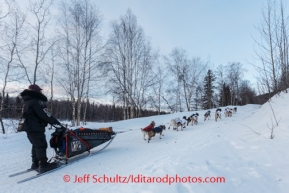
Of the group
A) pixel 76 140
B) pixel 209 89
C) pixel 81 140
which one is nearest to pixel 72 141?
pixel 76 140

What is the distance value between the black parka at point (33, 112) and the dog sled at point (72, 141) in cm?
54

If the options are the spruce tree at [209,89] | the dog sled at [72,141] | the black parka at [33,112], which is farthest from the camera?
the spruce tree at [209,89]

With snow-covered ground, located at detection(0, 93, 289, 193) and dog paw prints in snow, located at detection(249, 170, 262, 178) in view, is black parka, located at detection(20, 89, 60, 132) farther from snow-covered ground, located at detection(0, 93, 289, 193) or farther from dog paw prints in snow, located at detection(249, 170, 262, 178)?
dog paw prints in snow, located at detection(249, 170, 262, 178)

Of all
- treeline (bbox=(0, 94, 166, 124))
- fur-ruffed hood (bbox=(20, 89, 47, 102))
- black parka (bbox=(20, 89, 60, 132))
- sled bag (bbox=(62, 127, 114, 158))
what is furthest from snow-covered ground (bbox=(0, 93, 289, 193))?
treeline (bbox=(0, 94, 166, 124))

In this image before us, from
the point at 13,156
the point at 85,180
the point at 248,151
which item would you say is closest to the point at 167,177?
the point at 85,180

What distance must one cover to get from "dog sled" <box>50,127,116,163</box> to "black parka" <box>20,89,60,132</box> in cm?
54

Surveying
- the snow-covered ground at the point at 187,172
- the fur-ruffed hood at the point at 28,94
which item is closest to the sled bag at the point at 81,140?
the snow-covered ground at the point at 187,172

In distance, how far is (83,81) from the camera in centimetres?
1371

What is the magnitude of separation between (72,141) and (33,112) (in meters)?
1.19

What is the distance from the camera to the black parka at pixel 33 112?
139 inches

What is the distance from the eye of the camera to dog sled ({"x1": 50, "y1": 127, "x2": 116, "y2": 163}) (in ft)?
13.3

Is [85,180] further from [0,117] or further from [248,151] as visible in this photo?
[0,117]

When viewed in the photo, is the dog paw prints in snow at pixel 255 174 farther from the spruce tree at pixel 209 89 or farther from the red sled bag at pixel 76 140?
the spruce tree at pixel 209 89

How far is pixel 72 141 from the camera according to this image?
422 centimetres
